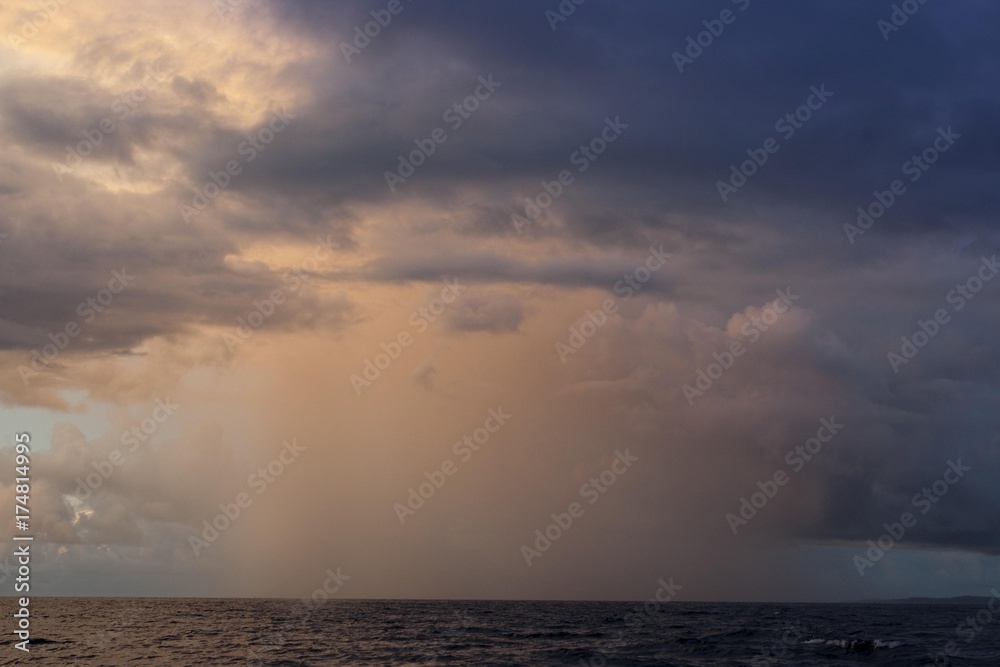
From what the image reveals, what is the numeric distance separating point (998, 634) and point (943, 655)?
1735 inches

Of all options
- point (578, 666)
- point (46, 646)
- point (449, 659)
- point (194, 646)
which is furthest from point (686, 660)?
point (46, 646)

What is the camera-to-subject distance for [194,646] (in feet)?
247

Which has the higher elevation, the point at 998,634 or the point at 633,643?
the point at 633,643

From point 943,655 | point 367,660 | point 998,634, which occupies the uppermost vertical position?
point 367,660

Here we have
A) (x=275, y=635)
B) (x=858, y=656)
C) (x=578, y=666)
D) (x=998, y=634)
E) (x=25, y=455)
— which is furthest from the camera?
(x=998, y=634)

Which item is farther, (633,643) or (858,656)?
(633,643)

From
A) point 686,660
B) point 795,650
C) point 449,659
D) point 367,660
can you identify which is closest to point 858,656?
point 795,650

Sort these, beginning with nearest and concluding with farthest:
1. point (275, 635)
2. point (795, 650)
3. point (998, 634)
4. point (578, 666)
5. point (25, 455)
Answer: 1. point (25, 455)
2. point (578, 666)
3. point (795, 650)
4. point (275, 635)
5. point (998, 634)

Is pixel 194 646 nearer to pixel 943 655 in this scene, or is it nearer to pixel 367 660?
pixel 367 660

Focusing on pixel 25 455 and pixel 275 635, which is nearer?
pixel 25 455

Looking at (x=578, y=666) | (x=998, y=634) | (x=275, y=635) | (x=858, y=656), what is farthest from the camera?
(x=998, y=634)

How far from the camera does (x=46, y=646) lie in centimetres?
7475

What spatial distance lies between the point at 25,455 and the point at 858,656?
60452 millimetres

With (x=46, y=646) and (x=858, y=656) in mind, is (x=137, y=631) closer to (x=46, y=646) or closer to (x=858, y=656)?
(x=46, y=646)
